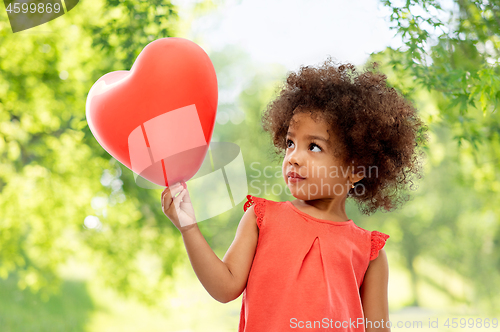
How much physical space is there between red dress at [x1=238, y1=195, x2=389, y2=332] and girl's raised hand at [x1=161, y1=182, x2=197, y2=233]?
161 millimetres

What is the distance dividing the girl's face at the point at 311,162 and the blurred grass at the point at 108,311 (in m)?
2.72

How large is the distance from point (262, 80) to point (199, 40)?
924 millimetres

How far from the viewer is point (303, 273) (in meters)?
0.75

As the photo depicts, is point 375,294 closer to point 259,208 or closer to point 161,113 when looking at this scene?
point 259,208

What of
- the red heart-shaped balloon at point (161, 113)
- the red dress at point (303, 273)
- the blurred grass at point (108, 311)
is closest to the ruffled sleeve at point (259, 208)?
the red dress at point (303, 273)

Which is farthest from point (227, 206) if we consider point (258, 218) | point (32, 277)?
point (32, 277)

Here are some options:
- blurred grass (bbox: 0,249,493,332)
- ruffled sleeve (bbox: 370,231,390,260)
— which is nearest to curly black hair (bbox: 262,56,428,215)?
ruffled sleeve (bbox: 370,231,390,260)

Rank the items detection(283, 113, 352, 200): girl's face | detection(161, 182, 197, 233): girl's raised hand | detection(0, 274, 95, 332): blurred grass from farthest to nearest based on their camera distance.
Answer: detection(0, 274, 95, 332): blurred grass → detection(283, 113, 352, 200): girl's face → detection(161, 182, 197, 233): girl's raised hand

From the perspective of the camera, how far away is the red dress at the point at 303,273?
72 cm

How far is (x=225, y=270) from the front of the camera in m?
0.71

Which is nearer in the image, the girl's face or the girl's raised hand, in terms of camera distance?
the girl's raised hand

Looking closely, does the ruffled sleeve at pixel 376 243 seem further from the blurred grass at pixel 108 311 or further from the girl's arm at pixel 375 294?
the blurred grass at pixel 108 311

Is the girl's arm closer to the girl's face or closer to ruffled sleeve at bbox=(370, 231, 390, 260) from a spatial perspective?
ruffled sleeve at bbox=(370, 231, 390, 260)

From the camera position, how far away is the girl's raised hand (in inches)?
26.3
